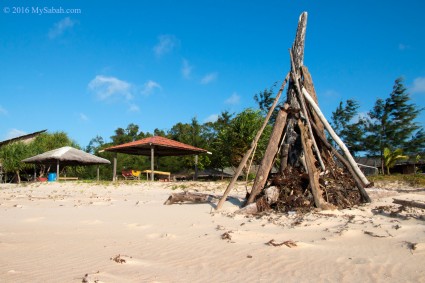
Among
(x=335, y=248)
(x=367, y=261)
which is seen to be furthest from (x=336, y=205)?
(x=367, y=261)

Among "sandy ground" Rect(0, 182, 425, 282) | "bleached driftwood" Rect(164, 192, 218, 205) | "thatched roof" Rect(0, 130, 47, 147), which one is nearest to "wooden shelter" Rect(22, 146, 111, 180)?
"thatched roof" Rect(0, 130, 47, 147)

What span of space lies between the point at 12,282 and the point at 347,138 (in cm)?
3143

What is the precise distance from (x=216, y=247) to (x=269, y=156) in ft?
9.12

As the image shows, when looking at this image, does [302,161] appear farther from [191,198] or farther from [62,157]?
[62,157]

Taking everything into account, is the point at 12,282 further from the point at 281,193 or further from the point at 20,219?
the point at 281,193

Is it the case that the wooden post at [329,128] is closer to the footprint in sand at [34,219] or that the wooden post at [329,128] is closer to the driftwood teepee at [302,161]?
the driftwood teepee at [302,161]

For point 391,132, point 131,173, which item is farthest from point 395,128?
point 131,173

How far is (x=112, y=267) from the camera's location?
106 inches

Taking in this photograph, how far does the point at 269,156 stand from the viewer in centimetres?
585

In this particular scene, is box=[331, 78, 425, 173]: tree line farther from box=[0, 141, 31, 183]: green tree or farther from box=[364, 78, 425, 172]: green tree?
box=[0, 141, 31, 183]: green tree

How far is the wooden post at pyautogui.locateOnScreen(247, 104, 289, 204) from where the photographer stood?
563cm

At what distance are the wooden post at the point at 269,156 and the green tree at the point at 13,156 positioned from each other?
83.3 feet

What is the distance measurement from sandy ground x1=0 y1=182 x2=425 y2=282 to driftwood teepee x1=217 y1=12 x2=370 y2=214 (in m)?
0.44

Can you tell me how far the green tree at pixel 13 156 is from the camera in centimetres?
2644
